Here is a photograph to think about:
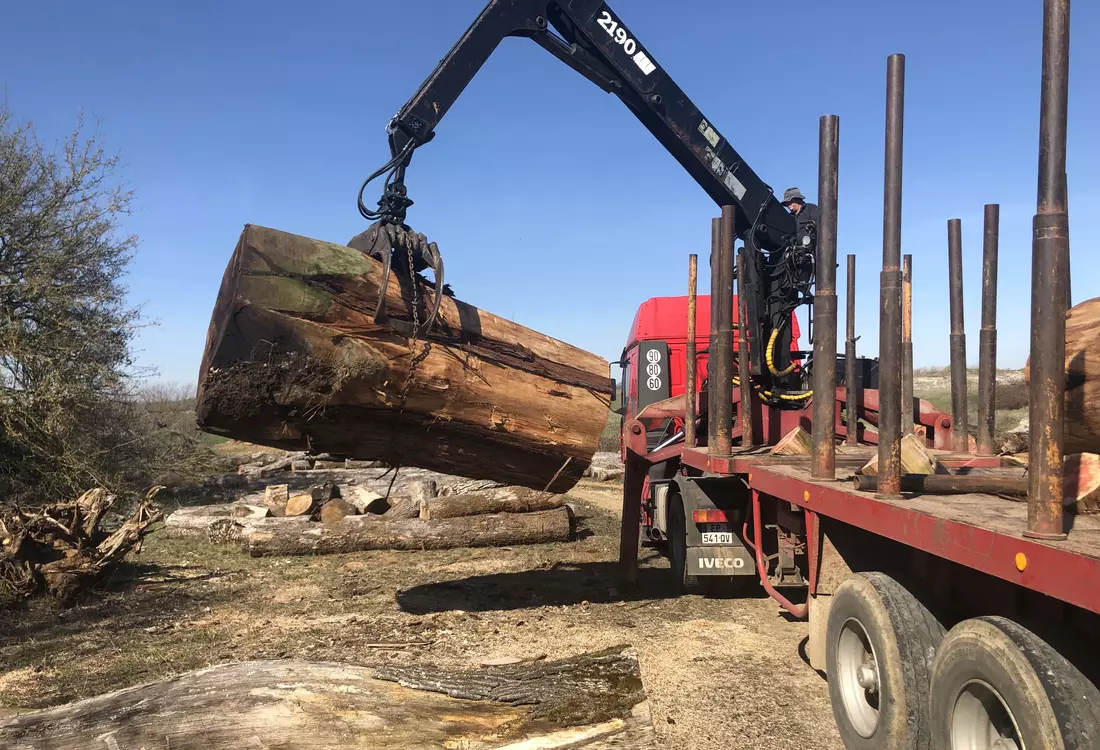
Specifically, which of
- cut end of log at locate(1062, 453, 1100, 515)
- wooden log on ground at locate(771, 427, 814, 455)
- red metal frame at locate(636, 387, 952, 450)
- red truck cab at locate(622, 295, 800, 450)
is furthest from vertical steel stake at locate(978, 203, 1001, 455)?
red truck cab at locate(622, 295, 800, 450)

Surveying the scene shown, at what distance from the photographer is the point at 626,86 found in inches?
315

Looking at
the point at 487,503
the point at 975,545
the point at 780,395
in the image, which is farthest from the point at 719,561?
the point at 487,503

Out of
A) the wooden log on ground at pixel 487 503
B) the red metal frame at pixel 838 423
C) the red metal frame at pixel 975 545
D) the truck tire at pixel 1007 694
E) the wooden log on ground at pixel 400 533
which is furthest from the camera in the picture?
the wooden log on ground at pixel 487 503

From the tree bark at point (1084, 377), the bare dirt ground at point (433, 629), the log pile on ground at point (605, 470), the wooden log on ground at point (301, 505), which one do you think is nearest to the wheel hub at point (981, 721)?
the tree bark at point (1084, 377)

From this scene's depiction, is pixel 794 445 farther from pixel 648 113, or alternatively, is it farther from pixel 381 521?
pixel 381 521

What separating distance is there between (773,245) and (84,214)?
41.0 feet

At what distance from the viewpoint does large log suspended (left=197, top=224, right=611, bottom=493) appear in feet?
16.5

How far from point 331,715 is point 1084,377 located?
3561 millimetres

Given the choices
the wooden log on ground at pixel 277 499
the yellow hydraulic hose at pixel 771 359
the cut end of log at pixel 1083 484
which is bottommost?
the wooden log on ground at pixel 277 499

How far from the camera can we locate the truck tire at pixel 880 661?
10.9 ft

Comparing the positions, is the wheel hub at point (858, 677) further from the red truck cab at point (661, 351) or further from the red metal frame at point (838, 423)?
the red truck cab at point (661, 351)

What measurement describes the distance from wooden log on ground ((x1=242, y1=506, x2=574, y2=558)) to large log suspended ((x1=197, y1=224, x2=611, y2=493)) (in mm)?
4460

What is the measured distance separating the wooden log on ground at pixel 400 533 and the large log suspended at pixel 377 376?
4.46m

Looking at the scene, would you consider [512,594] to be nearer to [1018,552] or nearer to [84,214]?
[1018,552]
